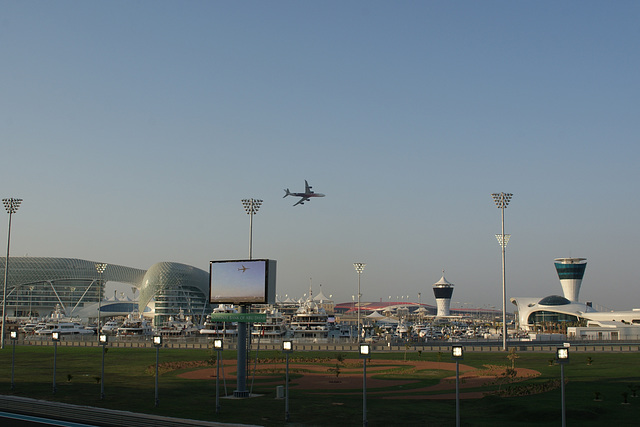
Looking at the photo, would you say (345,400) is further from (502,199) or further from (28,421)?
(502,199)

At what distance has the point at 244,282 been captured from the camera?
39594mm

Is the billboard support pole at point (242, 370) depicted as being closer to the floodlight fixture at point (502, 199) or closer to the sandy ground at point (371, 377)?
the sandy ground at point (371, 377)

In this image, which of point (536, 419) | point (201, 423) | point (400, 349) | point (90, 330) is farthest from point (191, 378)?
point (90, 330)

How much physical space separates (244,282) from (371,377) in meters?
19.8

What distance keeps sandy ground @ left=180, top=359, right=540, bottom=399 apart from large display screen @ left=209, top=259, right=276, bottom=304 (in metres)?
9.78

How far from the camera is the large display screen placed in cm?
3897

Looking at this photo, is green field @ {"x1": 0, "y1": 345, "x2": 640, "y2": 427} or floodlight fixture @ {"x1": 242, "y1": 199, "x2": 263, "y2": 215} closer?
green field @ {"x1": 0, "y1": 345, "x2": 640, "y2": 427}

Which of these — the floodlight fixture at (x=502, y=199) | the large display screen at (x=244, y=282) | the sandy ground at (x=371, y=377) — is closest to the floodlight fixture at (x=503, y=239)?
the floodlight fixture at (x=502, y=199)

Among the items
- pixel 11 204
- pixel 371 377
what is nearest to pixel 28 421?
pixel 371 377

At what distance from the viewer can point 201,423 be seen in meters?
28.0

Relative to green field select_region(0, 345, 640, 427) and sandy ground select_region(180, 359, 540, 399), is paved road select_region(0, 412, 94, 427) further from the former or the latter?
sandy ground select_region(180, 359, 540, 399)

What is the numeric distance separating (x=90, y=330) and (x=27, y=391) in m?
129

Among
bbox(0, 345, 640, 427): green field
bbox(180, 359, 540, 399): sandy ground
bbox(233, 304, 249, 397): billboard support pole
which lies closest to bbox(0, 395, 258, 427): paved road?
bbox(0, 345, 640, 427): green field

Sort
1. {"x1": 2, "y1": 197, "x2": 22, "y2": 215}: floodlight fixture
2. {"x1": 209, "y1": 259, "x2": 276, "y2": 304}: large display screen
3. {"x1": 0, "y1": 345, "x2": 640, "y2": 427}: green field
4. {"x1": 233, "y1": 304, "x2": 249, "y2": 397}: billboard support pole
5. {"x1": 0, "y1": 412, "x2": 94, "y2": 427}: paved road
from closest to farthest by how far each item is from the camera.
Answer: {"x1": 0, "y1": 412, "x2": 94, "y2": 427}: paved road
{"x1": 0, "y1": 345, "x2": 640, "y2": 427}: green field
{"x1": 209, "y1": 259, "x2": 276, "y2": 304}: large display screen
{"x1": 233, "y1": 304, "x2": 249, "y2": 397}: billboard support pole
{"x1": 2, "y1": 197, "x2": 22, "y2": 215}: floodlight fixture
